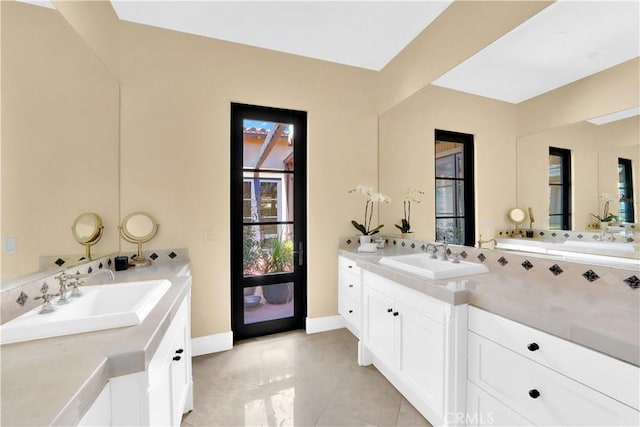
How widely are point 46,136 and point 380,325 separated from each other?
85.5 inches

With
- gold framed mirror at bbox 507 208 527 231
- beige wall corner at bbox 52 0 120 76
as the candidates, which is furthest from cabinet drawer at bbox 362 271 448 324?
beige wall corner at bbox 52 0 120 76

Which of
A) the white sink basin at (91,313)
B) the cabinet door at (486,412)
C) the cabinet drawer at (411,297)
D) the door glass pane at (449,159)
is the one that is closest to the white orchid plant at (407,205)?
the door glass pane at (449,159)

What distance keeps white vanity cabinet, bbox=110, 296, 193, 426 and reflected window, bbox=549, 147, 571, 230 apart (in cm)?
207

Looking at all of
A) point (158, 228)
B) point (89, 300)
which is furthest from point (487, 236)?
point (158, 228)

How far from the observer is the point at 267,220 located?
2717mm

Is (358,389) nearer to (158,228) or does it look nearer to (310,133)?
(158,228)

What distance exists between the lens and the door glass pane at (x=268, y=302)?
2670mm

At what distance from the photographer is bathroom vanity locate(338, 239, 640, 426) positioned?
34.0 inches

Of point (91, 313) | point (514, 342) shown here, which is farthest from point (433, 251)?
point (91, 313)

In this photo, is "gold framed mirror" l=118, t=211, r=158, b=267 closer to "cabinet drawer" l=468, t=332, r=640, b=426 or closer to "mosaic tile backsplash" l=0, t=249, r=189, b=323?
"mosaic tile backsplash" l=0, t=249, r=189, b=323

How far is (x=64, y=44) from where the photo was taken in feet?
4.68

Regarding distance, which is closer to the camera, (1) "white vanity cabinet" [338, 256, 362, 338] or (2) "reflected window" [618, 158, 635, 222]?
(2) "reflected window" [618, 158, 635, 222]

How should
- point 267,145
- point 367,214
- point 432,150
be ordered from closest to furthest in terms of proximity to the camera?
point 432,150 → point 267,145 → point 367,214

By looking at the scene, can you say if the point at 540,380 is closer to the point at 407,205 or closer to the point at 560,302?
the point at 560,302
